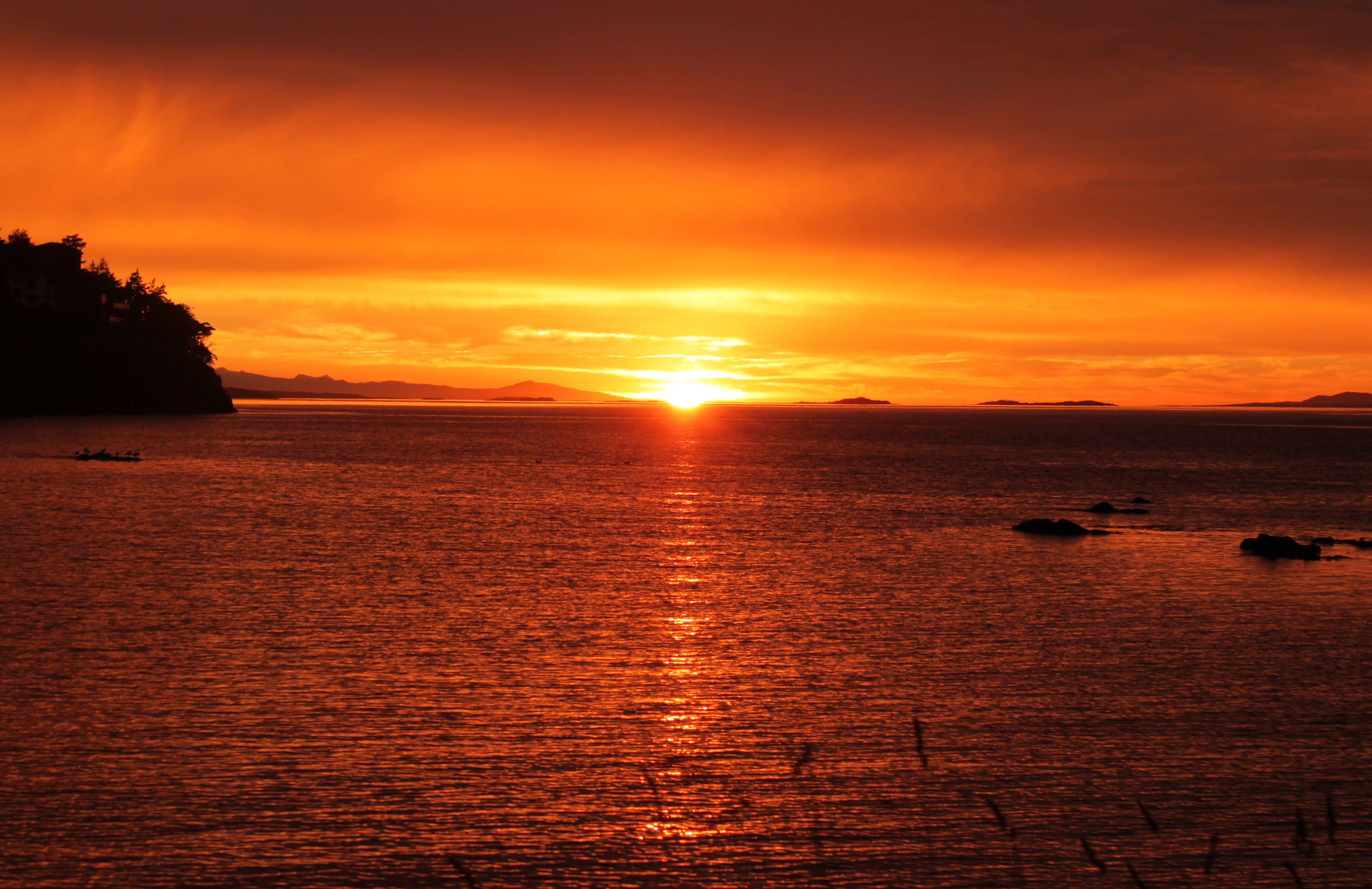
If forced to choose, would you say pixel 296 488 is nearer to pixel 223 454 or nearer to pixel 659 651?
pixel 223 454

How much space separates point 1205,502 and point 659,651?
66.0 m

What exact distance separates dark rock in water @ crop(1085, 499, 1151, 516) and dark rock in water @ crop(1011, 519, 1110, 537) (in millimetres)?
9988

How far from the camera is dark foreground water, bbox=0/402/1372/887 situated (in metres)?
16.6

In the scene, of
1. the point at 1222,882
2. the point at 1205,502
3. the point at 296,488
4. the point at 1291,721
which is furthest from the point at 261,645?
the point at 1205,502

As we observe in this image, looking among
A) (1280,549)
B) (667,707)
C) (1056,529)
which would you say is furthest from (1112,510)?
(667,707)

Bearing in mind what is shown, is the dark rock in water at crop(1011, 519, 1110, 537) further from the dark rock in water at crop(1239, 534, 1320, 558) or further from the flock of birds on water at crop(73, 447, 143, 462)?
the flock of birds on water at crop(73, 447, 143, 462)

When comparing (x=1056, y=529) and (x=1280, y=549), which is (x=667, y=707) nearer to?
(x=1280, y=549)

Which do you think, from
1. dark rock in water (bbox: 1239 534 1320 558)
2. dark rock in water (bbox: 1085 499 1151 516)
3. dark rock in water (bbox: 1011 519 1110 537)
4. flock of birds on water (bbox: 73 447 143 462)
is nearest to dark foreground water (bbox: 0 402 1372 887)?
dark rock in water (bbox: 1239 534 1320 558)

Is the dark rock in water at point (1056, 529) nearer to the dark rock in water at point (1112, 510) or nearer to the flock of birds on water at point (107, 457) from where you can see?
the dark rock in water at point (1112, 510)

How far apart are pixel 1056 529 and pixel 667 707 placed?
42.8 meters

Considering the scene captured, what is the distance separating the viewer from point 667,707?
24.6 meters

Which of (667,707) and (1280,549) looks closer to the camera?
(667,707)

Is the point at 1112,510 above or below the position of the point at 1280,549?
below

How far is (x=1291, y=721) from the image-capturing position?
78.6 ft
